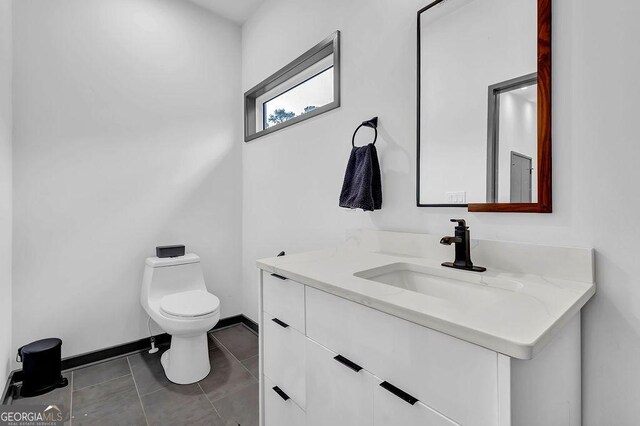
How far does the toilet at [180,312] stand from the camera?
1813mm

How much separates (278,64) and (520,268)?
2.02 metres

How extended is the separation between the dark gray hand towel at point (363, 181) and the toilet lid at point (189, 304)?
107 centimetres

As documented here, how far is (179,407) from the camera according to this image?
5.41ft

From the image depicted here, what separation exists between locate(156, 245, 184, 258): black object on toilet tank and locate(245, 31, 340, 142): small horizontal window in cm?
106

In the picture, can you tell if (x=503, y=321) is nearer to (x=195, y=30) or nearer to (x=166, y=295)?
(x=166, y=295)

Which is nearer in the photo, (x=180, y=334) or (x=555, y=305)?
(x=555, y=305)

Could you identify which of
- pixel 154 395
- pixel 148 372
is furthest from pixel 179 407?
pixel 148 372

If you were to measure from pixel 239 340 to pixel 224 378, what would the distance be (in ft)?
1.68

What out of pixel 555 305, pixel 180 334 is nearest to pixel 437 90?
pixel 555 305

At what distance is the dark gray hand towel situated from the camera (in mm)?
1465

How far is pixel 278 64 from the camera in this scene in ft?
7.40

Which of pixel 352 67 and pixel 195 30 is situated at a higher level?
pixel 195 30

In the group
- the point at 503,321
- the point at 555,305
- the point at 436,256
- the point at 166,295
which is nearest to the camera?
the point at 503,321

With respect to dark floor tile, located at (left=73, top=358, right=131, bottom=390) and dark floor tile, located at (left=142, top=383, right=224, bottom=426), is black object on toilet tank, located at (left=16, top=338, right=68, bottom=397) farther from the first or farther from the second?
dark floor tile, located at (left=142, top=383, right=224, bottom=426)
